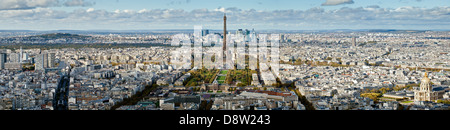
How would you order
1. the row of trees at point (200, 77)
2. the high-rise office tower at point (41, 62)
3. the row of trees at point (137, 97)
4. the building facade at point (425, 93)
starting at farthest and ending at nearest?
the high-rise office tower at point (41, 62)
the row of trees at point (200, 77)
the building facade at point (425, 93)
the row of trees at point (137, 97)

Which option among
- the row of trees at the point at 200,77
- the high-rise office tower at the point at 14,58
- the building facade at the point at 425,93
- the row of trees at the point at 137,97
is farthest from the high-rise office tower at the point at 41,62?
the building facade at the point at 425,93

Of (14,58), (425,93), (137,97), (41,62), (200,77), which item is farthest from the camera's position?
(14,58)

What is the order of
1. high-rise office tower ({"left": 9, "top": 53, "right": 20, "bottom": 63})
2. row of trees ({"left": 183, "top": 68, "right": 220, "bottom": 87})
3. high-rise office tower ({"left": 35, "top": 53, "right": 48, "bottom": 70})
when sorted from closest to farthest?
row of trees ({"left": 183, "top": 68, "right": 220, "bottom": 87})
high-rise office tower ({"left": 35, "top": 53, "right": 48, "bottom": 70})
high-rise office tower ({"left": 9, "top": 53, "right": 20, "bottom": 63})

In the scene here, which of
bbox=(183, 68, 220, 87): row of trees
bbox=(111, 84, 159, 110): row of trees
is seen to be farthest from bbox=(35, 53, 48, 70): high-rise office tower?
bbox=(111, 84, 159, 110): row of trees

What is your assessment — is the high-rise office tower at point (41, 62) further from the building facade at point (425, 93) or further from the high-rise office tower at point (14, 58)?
the building facade at point (425, 93)

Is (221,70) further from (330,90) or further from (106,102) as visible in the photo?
(106,102)

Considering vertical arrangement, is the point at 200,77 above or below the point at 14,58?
below

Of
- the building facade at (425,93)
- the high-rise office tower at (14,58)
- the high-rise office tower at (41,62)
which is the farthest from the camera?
the high-rise office tower at (14,58)

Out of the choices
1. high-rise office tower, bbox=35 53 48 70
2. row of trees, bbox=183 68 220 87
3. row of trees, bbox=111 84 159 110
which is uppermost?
high-rise office tower, bbox=35 53 48 70

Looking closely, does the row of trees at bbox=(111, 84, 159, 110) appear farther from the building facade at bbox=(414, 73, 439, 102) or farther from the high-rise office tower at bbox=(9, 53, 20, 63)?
the high-rise office tower at bbox=(9, 53, 20, 63)

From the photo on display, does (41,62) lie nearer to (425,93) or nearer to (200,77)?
(200,77)

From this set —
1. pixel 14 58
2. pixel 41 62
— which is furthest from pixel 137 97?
pixel 14 58
